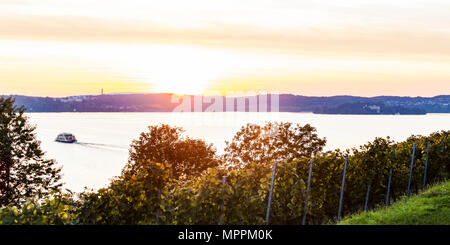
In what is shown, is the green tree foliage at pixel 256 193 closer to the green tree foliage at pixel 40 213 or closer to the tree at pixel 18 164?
the green tree foliage at pixel 40 213

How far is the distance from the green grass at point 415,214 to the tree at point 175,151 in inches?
1398

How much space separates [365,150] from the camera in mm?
17312

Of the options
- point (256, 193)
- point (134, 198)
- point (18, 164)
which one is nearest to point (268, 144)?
point (18, 164)

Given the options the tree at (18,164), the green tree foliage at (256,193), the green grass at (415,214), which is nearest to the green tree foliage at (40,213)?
the green tree foliage at (256,193)

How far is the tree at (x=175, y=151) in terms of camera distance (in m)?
49.3

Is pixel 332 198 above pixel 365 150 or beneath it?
beneath

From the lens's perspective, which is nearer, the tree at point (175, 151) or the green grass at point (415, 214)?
the green grass at point (415, 214)

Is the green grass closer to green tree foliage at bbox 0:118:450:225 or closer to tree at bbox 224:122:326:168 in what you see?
green tree foliage at bbox 0:118:450:225

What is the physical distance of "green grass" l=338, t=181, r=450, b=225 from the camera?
11.5 m

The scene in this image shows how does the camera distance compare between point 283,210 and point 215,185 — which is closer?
point 215,185

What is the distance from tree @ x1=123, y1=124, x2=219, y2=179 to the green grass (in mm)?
35518

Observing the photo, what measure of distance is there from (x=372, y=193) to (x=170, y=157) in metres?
34.8
